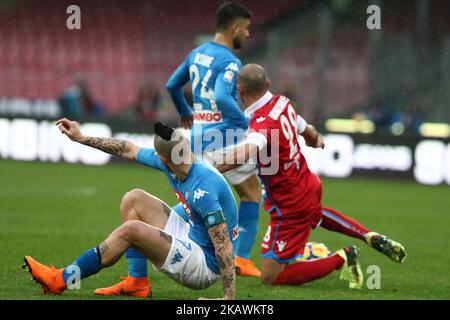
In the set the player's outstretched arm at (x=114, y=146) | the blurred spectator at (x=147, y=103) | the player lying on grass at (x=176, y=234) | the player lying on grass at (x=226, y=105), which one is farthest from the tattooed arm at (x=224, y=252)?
the blurred spectator at (x=147, y=103)

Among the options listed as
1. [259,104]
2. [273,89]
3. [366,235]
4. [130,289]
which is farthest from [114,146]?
[273,89]

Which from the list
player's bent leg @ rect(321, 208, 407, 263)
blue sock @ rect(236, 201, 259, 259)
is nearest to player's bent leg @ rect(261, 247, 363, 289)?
player's bent leg @ rect(321, 208, 407, 263)

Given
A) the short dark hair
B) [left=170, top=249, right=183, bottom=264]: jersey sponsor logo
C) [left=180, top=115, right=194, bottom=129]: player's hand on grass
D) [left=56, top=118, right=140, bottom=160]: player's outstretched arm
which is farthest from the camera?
[left=180, top=115, right=194, bottom=129]: player's hand on grass

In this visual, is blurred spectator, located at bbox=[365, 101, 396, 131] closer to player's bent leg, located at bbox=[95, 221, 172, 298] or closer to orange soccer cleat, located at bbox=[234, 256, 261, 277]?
orange soccer cleat, located at bbox=[234, 256, 261, 277]

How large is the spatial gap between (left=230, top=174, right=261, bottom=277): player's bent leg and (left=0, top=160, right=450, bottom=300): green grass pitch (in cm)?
31

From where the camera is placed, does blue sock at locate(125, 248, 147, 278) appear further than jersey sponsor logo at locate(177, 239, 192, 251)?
Yes

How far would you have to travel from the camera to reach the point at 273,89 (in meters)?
22.5

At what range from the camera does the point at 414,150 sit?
18.3 m

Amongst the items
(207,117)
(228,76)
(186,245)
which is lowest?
(186,245)

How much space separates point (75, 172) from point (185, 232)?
11.8m

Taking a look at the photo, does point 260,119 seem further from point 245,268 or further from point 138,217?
point 245,268

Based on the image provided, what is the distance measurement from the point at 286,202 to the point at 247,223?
3.26ft

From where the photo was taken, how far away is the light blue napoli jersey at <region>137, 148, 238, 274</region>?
243 inches

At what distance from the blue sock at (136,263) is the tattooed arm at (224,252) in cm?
86
